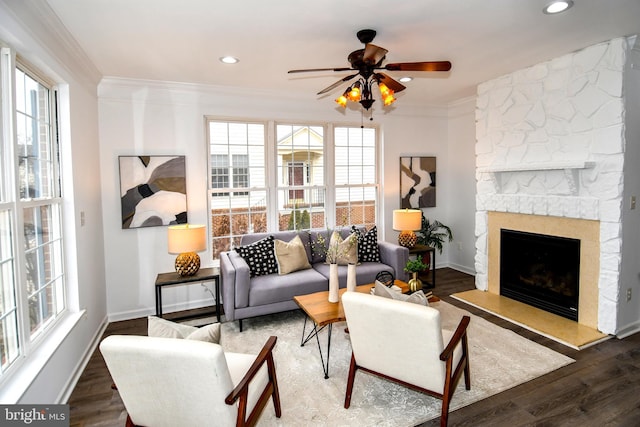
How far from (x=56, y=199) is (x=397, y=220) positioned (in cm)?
376

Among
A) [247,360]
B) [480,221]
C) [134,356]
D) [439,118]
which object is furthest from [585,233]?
[134,356]

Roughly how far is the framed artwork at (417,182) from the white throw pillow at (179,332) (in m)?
4.06

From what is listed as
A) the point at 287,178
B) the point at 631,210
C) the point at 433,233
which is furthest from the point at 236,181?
the point at 631,210

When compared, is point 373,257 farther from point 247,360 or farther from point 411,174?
point 247,360

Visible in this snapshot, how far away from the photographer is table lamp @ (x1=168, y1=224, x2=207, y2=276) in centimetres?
358

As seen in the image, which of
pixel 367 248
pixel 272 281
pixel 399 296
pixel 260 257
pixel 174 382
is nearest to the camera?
pixel 174 382

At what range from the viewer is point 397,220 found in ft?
15.8

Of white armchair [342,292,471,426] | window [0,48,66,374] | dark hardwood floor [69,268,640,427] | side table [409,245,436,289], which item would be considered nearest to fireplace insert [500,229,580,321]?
dark hardwood floor [69,268,640,427]

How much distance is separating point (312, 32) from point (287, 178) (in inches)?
90.6

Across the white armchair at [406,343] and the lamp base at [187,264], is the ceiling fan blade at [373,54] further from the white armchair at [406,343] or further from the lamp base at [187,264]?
the lamp base at [187,264]

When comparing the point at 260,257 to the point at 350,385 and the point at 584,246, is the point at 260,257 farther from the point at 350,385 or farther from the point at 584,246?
the point at 584,246

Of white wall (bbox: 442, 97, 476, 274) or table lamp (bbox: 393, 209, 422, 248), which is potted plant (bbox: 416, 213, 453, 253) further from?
table lamp (bbox: 393, 209, 422, 248)

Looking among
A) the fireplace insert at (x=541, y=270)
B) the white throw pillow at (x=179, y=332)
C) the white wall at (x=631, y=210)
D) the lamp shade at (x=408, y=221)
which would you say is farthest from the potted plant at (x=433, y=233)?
the white throw pillow at (x=179, y=332)

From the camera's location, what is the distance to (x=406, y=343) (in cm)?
204
